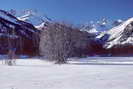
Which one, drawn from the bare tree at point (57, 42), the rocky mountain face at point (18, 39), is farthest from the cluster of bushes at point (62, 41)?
the rocky mountain face at point (18, 39)

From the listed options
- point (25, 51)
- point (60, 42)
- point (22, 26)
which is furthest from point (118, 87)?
point (22, 26)

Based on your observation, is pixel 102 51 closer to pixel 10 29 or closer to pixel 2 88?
pixel 10 29

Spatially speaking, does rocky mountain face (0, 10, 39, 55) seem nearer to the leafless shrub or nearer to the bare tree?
the bare tree

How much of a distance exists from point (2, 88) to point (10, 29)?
527 ft

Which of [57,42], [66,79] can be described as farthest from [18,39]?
[66,79]

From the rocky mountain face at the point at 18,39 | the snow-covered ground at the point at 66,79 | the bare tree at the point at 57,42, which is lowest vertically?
the snow-covered ground at the point at 66,79

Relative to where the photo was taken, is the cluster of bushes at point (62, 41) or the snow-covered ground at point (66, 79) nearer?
the snow-covered ground at point (66, 79)

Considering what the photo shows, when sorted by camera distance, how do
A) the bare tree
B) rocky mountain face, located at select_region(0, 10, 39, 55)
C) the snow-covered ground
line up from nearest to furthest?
the snow-covered ground, the bare tree, rocky mountain face, located at select_region(0, 10, 39, 55)

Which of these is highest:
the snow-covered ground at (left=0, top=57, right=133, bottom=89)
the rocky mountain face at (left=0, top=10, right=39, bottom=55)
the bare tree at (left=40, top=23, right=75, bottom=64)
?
Answer: the rocky mountain face at (left=0, top=10, right=39, bottom=55)

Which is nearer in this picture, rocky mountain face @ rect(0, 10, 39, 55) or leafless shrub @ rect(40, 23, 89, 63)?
Answer: leafless shrub @ rect(40, 23, 89, 63)

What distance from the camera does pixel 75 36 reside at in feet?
137

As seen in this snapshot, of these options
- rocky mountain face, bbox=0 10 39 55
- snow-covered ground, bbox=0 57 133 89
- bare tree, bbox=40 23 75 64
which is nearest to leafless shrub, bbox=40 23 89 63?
bare tree, bbox=40 23 75 64

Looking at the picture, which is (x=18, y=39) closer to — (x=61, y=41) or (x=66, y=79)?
(x=61, y=41)

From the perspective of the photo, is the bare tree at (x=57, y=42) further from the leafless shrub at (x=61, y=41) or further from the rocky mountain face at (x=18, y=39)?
the rocky mountain face at (x=18, y=39)
